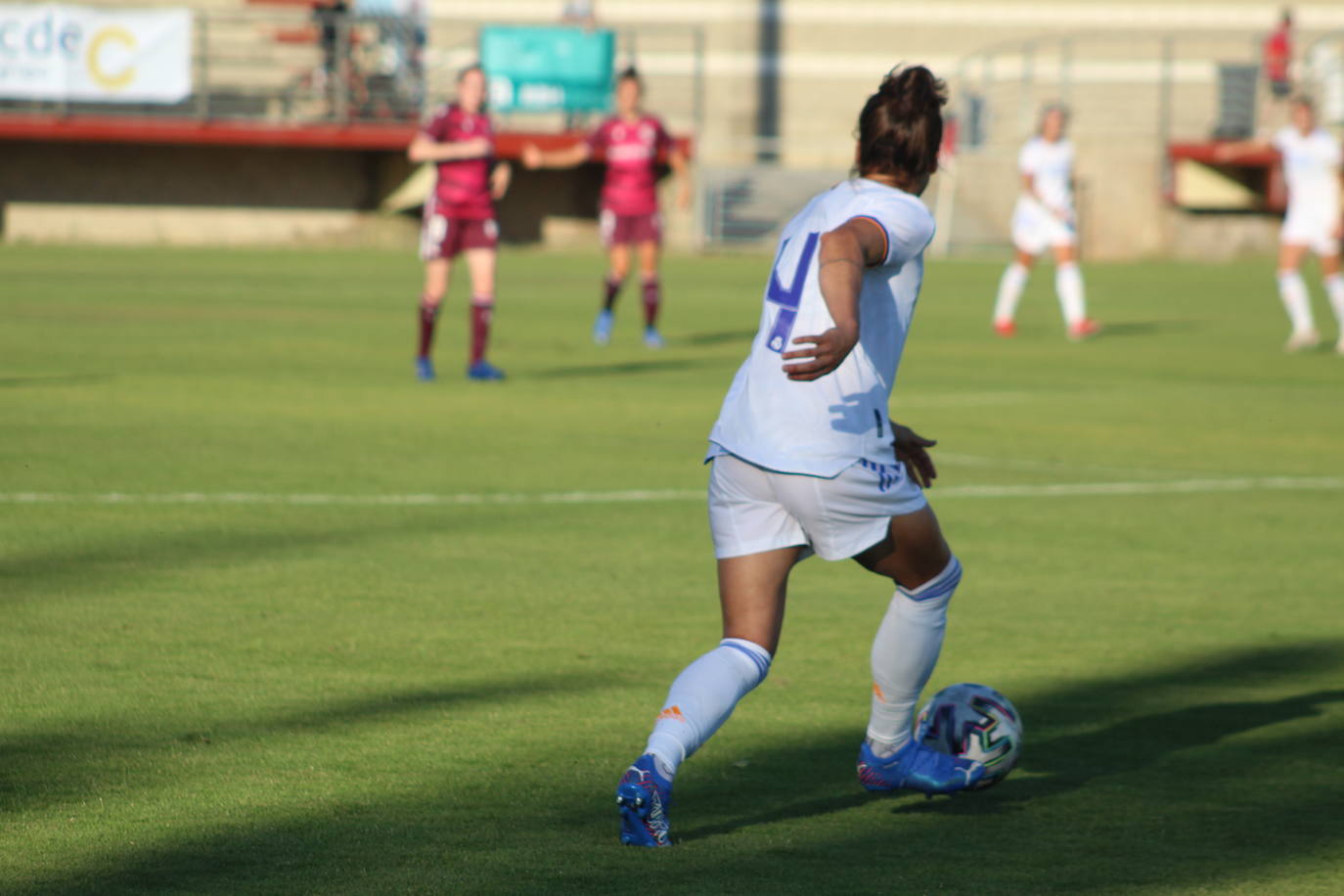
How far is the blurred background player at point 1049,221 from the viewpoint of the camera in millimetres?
20484

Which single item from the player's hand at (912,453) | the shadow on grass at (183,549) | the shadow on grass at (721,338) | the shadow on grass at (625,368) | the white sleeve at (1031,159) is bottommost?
the shadow on grass at (721,338)

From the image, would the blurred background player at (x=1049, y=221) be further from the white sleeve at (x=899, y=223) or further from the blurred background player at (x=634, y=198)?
the white sleeve at (x=899, y=223)

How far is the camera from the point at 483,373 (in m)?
15.2

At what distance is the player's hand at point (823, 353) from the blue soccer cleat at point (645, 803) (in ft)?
3.00

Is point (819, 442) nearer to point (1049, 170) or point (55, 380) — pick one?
point (55, 380)

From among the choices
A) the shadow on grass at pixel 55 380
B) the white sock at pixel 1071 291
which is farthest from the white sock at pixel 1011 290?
the shadow on grass at pixel 55 380

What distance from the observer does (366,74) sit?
121 feet

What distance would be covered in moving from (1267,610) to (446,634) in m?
3.20

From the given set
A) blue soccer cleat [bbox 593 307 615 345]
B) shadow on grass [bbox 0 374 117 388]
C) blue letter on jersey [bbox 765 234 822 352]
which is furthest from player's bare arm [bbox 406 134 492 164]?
blue letter on jersey [bbox 765 234 822 352]

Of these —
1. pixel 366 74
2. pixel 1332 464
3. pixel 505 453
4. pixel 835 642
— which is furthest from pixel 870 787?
pixel 366 74

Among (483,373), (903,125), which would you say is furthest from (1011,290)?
(903,125)

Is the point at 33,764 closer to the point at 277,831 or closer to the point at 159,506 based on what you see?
the point at 277,831

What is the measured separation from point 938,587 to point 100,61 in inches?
1247

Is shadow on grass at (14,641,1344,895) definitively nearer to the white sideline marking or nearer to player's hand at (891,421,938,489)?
player's hand at (891,421,938,489)
